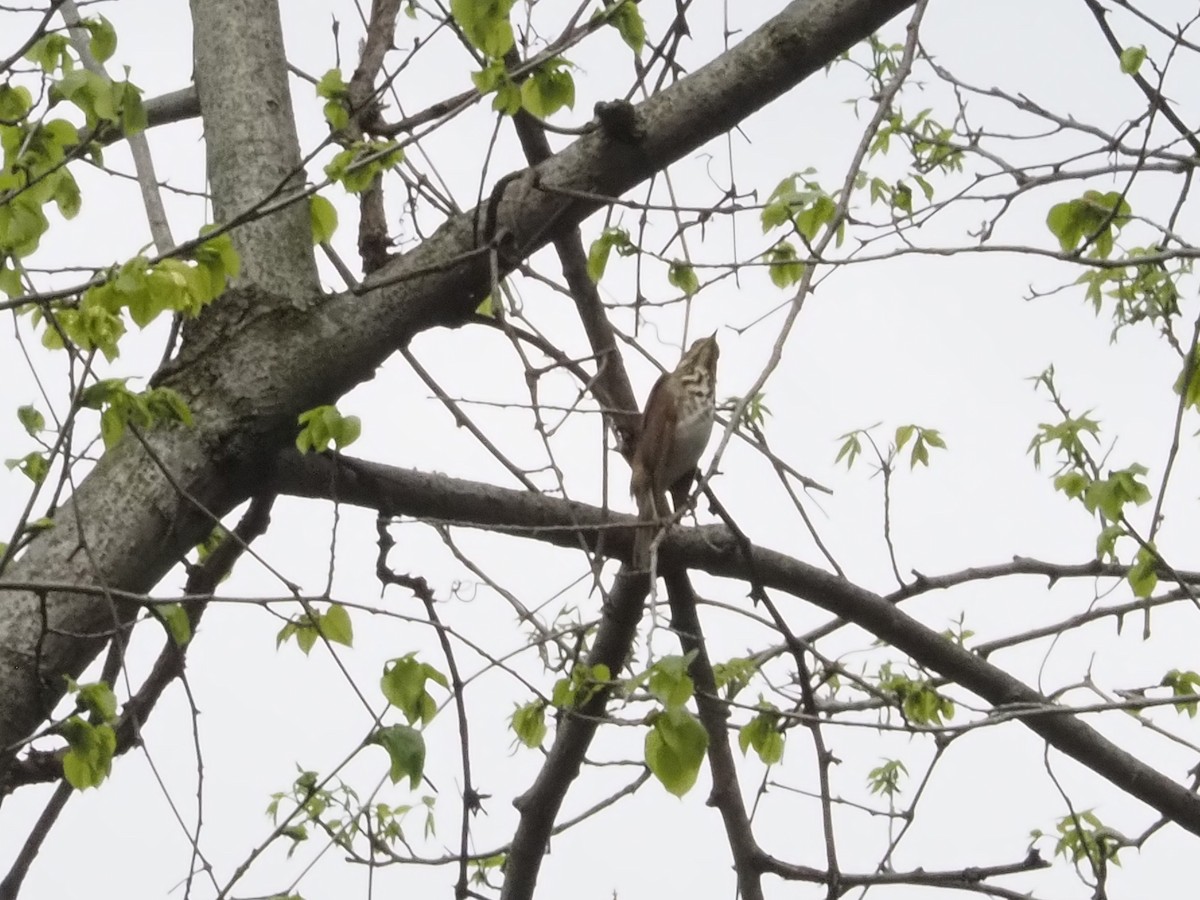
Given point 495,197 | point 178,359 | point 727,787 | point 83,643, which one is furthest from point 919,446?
point 83,643

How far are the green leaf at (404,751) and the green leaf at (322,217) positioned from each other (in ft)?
2.89

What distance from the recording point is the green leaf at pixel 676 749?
1403 mm

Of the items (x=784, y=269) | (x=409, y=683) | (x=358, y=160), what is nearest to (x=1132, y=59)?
(x=784, y=269)

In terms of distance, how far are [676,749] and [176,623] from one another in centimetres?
74

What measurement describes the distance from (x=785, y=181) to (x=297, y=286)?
1.08 meters

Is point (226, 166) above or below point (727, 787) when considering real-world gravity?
above

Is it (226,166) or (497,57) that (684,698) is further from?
(226,166)

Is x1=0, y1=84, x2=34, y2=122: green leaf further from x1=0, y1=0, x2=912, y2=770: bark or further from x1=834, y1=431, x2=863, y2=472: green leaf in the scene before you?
x1=834, y1=431, x2=863, y2=472: green leaf

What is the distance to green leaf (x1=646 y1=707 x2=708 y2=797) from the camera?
1403 millimetres

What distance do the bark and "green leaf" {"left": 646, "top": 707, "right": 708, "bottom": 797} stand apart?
69 cm

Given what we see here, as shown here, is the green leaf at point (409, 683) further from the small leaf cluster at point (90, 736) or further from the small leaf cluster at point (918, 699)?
the small leaf cluster at point (918, 699)

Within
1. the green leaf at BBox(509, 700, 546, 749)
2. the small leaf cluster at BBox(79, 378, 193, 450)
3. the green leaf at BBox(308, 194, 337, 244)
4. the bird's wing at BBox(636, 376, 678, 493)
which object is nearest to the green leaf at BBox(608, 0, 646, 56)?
the green leaf at BBox(308, 194, 337, 244)

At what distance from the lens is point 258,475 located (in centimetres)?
194

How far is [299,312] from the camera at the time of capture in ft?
6.49
